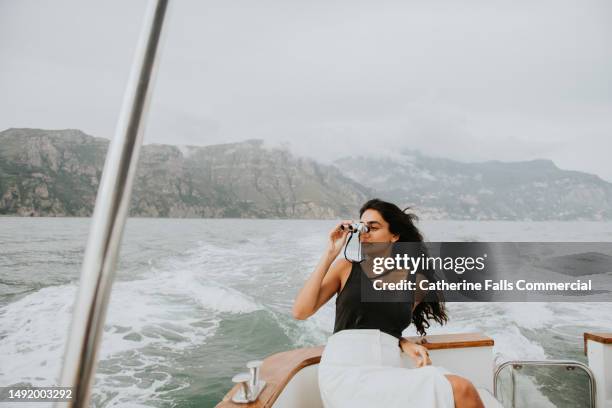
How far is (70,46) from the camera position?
Result: 17.1m

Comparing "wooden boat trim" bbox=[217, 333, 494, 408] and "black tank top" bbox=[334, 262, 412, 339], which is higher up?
"black tank top" bbox=[334, 262, 412, 339]

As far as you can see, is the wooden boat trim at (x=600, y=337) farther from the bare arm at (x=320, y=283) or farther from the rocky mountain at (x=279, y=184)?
the rocky mountain at (x=279, y=184)

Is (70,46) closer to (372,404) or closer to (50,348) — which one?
(50,348)

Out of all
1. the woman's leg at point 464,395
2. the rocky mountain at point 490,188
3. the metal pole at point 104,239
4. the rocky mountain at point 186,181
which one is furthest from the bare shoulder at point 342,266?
the rocky mountain at point 490,188

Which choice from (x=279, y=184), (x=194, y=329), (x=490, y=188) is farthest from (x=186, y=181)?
(x=194, y=329)

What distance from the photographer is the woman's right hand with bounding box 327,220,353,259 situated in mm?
1611

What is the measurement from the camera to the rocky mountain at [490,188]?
3938 cm

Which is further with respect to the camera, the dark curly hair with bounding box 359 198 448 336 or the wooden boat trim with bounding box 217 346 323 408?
the dark curly hair with bounding box 359 198 448 336

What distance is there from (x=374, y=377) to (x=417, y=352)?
43 cm

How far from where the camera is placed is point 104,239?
31 centimetres

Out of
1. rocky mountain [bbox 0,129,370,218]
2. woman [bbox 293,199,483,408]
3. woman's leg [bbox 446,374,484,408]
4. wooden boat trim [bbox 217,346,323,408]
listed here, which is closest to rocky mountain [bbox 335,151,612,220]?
rocky mountain [bbox 0,129,370,218]

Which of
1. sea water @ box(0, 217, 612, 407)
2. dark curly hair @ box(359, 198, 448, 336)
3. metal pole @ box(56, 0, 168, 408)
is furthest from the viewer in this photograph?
sea water @ box(0, 217, 612, 407)

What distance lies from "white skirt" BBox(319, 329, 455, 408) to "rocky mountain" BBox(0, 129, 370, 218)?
30.9 metres

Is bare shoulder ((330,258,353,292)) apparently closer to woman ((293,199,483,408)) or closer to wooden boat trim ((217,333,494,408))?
woman ((293,199,483,408))
